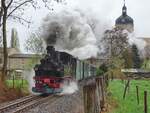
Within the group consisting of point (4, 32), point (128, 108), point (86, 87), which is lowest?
point (128, 108)

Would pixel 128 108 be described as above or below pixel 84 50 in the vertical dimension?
below

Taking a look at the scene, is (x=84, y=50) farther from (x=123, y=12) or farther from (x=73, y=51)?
(x=123, y=12)

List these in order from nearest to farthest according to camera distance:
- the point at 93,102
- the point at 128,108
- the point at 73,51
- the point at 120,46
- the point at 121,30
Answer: the point at 93,102, the point at 128,108, the point at 73,51, the point at 120,46, the point at 121,30

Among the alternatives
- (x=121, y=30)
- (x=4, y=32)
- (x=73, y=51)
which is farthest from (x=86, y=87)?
(x=121, y=30)

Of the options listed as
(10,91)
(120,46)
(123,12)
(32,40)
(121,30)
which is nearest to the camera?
(10,91)

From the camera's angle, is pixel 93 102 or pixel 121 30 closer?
pixel 93 102

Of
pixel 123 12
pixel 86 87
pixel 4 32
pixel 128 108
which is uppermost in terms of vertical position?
pixel 123 12

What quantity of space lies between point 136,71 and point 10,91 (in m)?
77.4

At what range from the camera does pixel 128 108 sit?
22562 millimetres

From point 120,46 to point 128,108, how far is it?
82.5 m

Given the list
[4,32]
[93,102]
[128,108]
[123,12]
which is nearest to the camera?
[93,102]

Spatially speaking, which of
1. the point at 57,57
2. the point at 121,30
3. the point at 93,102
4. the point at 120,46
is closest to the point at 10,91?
the point at 57,57

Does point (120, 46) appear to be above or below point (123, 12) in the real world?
below

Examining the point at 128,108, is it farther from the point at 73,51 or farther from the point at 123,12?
the point at 123,12
